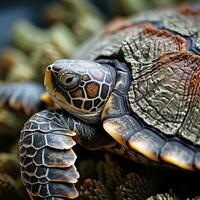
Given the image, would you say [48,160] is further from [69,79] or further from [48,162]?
[69,79]

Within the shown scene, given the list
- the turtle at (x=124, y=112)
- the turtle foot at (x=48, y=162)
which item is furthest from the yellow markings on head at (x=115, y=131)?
the turtle foot at (x=48, y=162)

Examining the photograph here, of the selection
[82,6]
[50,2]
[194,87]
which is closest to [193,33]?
[194,87]

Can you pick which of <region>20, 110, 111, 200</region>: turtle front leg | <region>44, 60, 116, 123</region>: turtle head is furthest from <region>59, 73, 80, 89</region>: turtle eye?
<region>20, 110, 111, 200</region>: turtle front leg

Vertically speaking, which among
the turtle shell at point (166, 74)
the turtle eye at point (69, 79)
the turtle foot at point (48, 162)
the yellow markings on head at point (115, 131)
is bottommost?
the turtle foot at point (48, 162)

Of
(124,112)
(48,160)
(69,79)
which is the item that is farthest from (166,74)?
(48,160)

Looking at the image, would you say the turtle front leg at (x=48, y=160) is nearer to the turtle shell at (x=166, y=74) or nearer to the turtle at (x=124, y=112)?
the turtle at (x=124, y=112)

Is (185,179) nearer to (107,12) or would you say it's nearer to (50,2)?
(107,12)

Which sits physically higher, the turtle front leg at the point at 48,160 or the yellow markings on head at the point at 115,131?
the yellow markings on head at the point at 115,131

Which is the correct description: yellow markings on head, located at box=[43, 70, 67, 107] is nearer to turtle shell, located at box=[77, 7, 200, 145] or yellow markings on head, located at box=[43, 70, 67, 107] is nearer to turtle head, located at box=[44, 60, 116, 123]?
turtle head, located at box=[44, 60, 116, 123]
